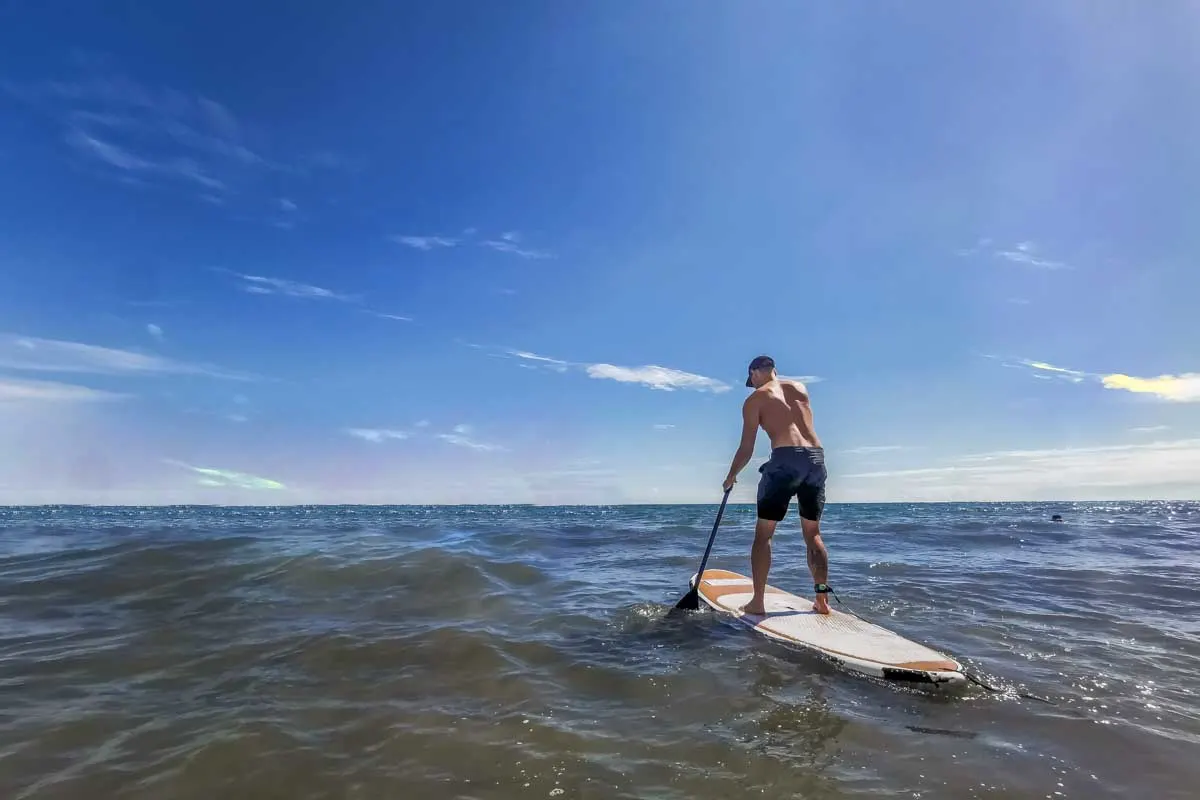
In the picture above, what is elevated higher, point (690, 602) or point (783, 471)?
point (783, 471)

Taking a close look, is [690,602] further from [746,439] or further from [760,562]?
[746,439]

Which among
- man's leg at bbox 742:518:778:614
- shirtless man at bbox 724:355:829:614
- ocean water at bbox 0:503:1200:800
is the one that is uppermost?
shirtless man at bbox 724:355:829:614

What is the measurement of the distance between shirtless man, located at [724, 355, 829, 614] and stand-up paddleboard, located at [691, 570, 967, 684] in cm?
28

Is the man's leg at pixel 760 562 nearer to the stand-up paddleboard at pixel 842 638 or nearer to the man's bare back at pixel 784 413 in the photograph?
the stand-up paddleboard at pixel 842 638

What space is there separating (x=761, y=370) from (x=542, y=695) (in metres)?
4.58

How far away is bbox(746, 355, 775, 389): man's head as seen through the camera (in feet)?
23.2

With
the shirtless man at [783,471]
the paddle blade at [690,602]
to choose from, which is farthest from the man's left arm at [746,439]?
the paddle blade at [690,602]

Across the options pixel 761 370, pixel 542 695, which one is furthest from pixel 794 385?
pixel 542 695

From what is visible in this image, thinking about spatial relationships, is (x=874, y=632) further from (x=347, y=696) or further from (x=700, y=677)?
(x=347, y=696)

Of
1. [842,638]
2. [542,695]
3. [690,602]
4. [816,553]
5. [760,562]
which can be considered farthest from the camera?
[690,602]

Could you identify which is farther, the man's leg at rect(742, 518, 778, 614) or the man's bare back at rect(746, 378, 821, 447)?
the man's bare back at rect(746, 378, 821, 447)

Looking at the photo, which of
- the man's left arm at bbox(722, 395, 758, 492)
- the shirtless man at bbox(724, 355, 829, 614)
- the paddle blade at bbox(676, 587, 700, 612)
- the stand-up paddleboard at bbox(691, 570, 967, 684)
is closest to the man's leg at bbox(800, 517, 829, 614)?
the shirtless man at bbox(724, 355, 829, 614)

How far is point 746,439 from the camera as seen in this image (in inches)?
267

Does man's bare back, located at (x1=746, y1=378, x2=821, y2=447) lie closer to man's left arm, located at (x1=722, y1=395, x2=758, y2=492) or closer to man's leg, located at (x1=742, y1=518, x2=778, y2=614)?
man's left arm, located at (x1=722, y1=395, x2=758, y2=492)
